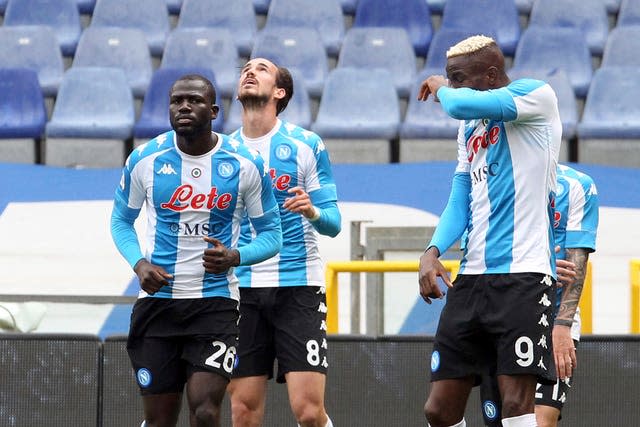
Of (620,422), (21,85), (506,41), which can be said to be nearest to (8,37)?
(21,85)

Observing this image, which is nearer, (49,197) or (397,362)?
(397,362)

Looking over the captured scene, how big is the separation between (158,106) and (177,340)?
675cm

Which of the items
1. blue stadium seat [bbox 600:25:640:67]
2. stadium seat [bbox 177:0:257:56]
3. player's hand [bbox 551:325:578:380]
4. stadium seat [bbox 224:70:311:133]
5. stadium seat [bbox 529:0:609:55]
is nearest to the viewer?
player's hand [bbox 551:325:578:380]

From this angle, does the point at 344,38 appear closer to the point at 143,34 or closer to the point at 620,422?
Answer: the point at 143,34

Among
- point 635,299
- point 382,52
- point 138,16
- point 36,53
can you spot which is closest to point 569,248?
point 635,299

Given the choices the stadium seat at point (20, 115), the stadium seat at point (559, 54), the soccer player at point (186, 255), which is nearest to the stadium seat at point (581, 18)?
the stadium seat at point (559, 54)

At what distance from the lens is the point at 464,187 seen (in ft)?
16.3

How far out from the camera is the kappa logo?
5.23m

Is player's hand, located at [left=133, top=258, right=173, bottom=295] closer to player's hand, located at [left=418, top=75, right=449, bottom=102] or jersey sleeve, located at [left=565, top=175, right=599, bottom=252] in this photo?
player's hand, located at [left=418, top=75, right=449, bottom=102]

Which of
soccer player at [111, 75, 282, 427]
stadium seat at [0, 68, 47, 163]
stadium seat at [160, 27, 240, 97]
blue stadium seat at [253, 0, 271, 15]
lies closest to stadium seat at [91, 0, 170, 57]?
stadium seat at [160, 27, 240, 97]

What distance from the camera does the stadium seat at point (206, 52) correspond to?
12320 millimetres

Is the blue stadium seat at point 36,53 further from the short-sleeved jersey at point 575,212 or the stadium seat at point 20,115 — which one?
the short-sleeved jersey at point 575,212

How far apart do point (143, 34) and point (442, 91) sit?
8.59 meters

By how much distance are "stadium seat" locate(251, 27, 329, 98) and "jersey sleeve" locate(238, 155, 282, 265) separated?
6942mm
